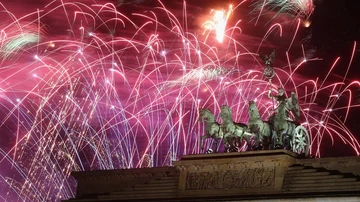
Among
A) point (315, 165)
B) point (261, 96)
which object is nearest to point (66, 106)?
point (261, 96)

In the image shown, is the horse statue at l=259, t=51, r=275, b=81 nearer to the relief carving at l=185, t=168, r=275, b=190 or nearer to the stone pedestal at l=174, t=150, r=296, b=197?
the stone pedestal at l=174, t=150, r=296, b=197

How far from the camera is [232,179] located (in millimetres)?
26266

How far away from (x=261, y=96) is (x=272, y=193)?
7270mm

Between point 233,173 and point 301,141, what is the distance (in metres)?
2.72

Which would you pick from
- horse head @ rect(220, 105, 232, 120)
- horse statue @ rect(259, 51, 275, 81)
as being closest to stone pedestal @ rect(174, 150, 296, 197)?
horse head @ rect(220, 105, 232, 120)

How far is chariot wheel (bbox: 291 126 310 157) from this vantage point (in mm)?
26672

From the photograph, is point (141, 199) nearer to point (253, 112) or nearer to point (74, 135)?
point (253, 112)

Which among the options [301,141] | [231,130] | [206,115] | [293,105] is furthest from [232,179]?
[293,105]

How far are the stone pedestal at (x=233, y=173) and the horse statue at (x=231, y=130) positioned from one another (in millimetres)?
749

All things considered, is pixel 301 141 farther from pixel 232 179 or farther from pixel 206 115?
pixel 206 115

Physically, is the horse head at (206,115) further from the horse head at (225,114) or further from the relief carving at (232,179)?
the relief carving at (232,179)

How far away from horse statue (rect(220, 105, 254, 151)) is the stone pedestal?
0.75 metres

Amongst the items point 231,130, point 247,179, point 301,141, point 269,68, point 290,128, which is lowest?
point 247,179

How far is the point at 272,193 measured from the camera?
82.7 ft
